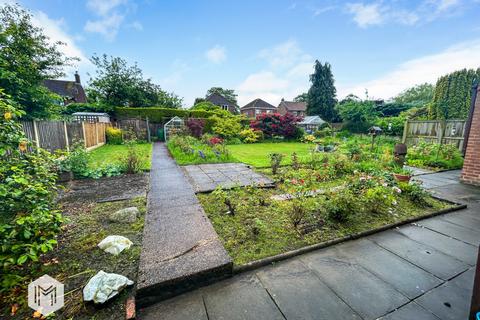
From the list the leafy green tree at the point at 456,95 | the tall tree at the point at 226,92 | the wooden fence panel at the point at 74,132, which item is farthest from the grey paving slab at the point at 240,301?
the tall tree at the point at 226,92

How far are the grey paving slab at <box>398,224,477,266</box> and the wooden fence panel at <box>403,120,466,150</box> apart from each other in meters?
7.68

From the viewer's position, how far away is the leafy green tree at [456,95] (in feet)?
32.5

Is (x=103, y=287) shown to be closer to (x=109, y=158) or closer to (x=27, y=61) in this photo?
(x=109, y=158)

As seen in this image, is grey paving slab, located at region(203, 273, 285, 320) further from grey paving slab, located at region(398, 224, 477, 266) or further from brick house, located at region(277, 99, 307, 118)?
brick house, located at region(277, 99, 307, 118)

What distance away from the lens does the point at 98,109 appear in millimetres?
16094

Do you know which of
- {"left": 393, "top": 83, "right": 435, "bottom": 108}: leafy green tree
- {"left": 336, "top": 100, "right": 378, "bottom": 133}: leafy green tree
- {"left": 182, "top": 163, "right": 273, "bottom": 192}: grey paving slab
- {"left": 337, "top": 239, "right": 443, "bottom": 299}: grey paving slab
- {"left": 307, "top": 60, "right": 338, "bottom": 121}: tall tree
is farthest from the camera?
{"left": 393, "top": 83, "right": 435, "bottom": 108}: leafy green tree

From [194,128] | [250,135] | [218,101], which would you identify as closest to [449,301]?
[194,128]

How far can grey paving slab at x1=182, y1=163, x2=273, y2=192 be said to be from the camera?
14.4 feet

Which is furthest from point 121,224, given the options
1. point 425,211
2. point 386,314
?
point 425,211

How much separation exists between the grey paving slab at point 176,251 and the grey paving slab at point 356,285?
3.16ft

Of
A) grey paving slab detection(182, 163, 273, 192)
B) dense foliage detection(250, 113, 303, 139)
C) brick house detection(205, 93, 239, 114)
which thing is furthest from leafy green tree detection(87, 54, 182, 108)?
grey paving slab detection(182, 163, 273, 192)

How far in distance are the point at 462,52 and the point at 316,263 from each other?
7.65 m

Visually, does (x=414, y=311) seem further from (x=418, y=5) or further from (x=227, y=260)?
(x=418, y=5)

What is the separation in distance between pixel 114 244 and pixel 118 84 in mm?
20387
